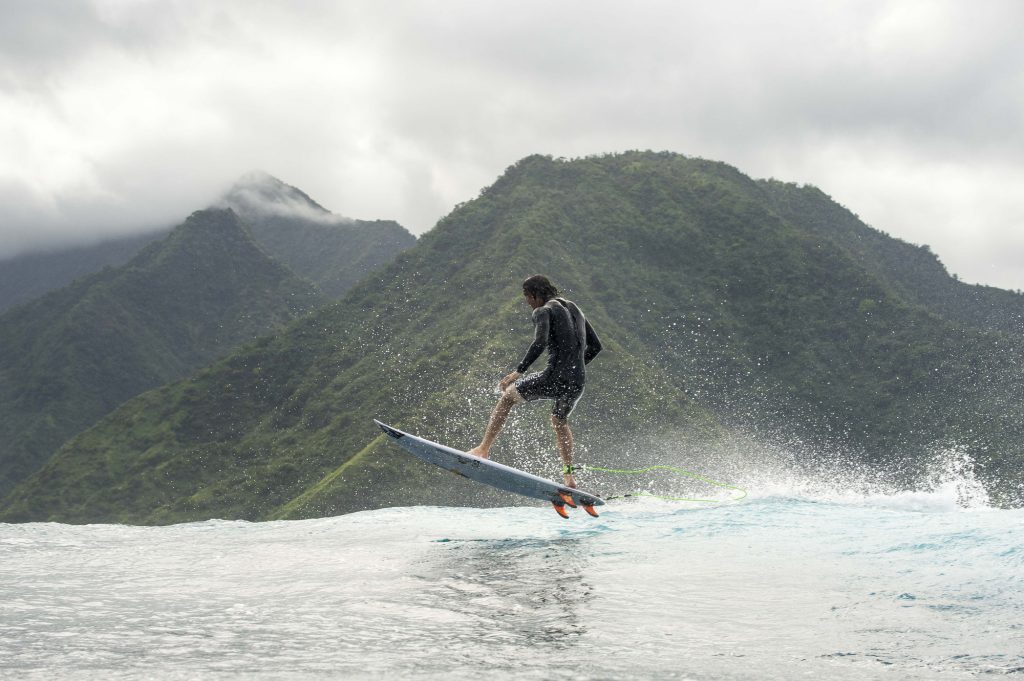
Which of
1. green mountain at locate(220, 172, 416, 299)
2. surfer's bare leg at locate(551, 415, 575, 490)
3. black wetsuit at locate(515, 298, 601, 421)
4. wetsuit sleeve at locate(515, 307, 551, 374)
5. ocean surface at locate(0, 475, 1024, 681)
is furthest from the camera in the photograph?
green mountain at locate(220, 172, 416, 299)

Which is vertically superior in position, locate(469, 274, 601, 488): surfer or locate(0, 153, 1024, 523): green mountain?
locate(0, 153, 1024, 523): green mountain

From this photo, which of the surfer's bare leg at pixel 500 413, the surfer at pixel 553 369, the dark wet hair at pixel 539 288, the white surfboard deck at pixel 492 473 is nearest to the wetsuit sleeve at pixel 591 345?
the surfer at pixel 553 369

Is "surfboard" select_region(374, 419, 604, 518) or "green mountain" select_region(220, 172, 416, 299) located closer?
"surfboard" select_region(374, 419, 604, 518)

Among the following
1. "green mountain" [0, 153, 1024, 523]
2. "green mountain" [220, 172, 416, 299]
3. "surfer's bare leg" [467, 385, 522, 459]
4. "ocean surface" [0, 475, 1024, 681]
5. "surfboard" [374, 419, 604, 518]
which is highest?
"green mountain" [220, 172, 416, 299]

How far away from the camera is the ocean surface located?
490cm

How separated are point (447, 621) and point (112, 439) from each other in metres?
86.6

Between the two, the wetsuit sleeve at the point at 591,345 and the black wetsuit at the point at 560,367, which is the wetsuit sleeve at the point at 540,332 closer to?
the black wetsuit at the point at 560,367

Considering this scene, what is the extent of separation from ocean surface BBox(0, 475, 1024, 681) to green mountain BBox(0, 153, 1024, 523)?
39338 millimetres

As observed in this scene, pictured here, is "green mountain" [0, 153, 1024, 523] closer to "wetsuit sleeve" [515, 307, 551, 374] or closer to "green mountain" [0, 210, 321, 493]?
"green mountain" [0, 210, 321, 493]

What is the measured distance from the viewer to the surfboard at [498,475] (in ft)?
35.0

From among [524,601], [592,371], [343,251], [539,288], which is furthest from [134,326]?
[524,601]

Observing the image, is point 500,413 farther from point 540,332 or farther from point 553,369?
point 540,332

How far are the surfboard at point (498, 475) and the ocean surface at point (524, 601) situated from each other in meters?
0.43

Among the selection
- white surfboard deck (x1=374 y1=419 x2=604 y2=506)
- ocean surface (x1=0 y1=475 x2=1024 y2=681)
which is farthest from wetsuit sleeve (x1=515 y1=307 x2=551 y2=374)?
ocean surface (x1=0 y1=475 x2=1024 y2=681)
